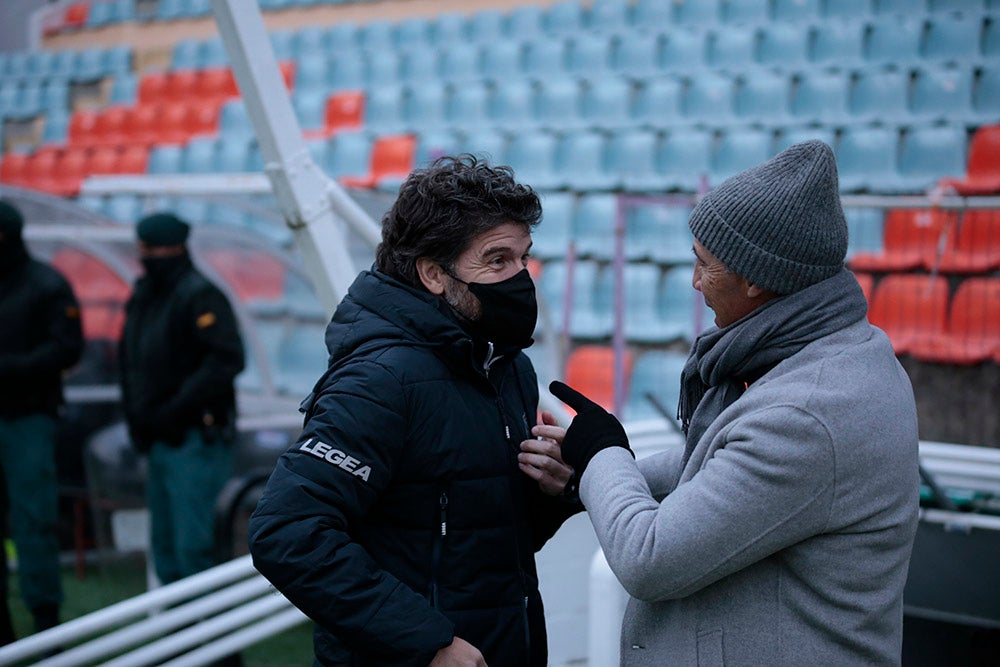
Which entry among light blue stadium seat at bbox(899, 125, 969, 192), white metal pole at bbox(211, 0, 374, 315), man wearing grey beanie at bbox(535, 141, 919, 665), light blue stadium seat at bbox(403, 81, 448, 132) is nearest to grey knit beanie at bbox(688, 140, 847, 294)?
man wearing grey beanie at bbox(535, 141, 919, 665)

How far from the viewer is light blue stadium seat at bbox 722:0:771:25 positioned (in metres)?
9.41

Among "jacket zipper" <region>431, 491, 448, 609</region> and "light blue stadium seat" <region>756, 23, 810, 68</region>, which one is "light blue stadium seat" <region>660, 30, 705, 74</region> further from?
"jacket zipper" <region>431, 491, 448, 609</region>

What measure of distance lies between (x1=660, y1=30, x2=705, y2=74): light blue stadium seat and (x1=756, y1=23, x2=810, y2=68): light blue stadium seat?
551 millimetres

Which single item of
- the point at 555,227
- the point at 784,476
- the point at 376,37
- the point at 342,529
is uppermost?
the point at 376,37

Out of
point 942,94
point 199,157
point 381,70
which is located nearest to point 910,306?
point 942,94

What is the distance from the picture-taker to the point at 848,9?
8.91 meters

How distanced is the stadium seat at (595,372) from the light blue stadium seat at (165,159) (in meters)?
6.25

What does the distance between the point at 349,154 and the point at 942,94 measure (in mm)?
5500

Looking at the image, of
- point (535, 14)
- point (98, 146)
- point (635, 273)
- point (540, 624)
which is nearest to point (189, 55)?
point (98, 146)

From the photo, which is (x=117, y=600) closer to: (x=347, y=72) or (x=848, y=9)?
(x=848, y=9)

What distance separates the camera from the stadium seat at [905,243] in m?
6.22

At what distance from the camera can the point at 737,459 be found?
1.33 metres

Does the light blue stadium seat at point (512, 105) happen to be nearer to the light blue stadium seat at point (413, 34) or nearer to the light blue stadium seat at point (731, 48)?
the light blue stadium seat at point (731, 48)

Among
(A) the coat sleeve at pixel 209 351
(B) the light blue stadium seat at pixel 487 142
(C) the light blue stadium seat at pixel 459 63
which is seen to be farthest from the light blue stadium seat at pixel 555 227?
(A) the coat sleeve at pixel 209 351
